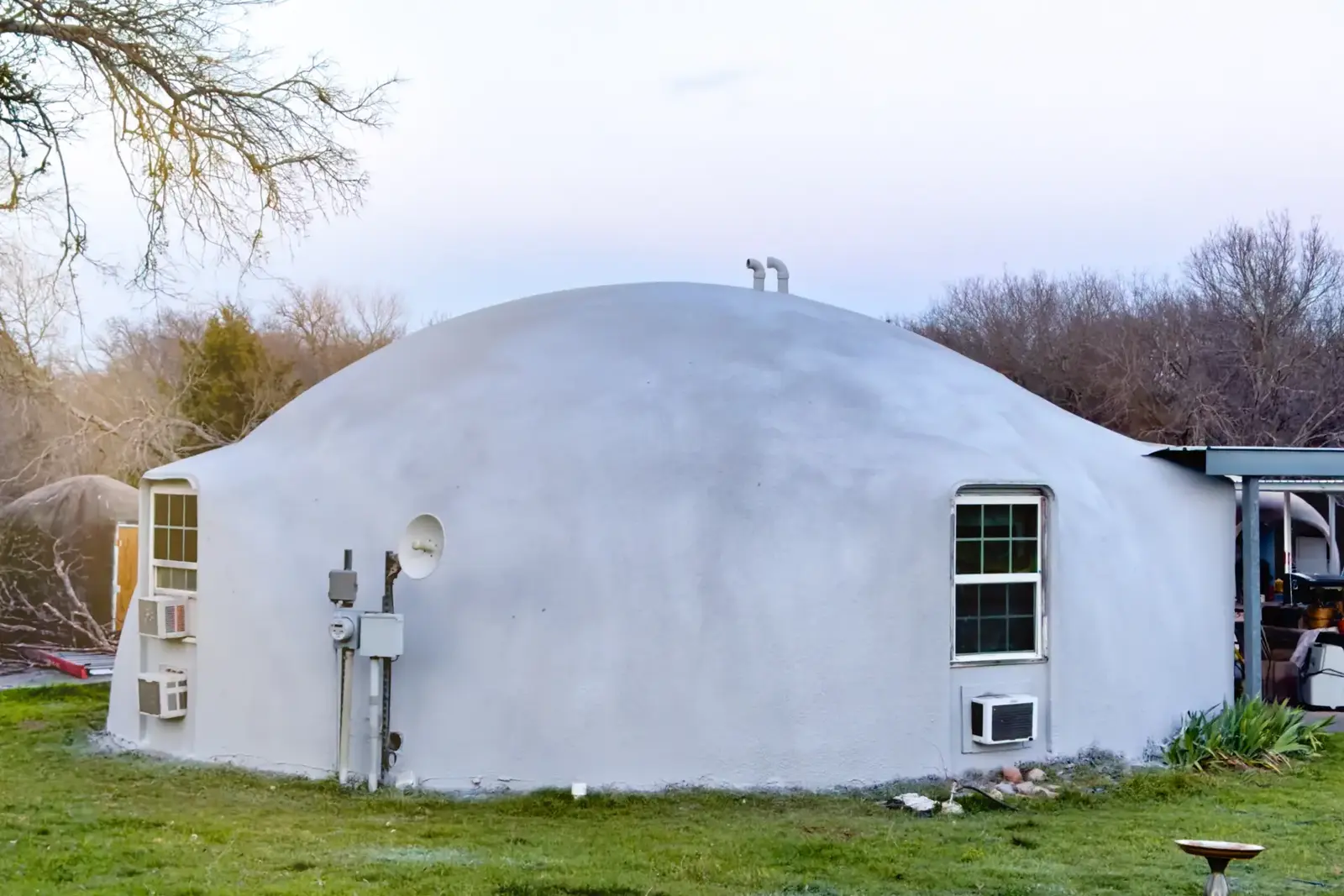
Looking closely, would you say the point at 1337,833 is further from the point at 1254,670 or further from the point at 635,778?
the point at 635,778

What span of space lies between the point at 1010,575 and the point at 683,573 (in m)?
2.61

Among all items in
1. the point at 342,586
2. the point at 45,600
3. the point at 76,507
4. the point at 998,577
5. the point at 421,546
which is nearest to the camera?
the point at 342,586

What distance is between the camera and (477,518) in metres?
9.75

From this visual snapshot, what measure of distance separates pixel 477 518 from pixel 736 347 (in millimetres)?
2689

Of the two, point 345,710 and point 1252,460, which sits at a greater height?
point 1252,460

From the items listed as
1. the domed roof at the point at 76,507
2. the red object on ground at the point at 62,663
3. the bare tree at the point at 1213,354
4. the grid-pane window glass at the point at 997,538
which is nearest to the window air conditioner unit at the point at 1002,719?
the grid-pane window glass at the point at 997,538

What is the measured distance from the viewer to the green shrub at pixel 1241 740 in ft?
34.2

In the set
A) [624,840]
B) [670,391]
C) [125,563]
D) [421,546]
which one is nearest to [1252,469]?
[670,391]

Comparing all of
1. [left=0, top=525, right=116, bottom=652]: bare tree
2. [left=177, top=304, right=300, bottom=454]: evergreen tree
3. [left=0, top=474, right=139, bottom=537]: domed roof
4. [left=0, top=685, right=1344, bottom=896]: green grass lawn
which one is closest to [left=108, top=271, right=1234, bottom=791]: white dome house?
[left=0, top=685, right=1344, bottom=896]: green grass lawn

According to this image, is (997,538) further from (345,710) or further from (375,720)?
(345,710)

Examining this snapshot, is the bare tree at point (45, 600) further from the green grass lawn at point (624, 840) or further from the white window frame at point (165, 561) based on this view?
the green grass lawn at point (624, 840)

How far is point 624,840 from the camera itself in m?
7.95

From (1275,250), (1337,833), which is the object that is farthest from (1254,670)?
(1275,250)

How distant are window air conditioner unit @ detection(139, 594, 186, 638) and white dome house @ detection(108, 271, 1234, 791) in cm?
4
